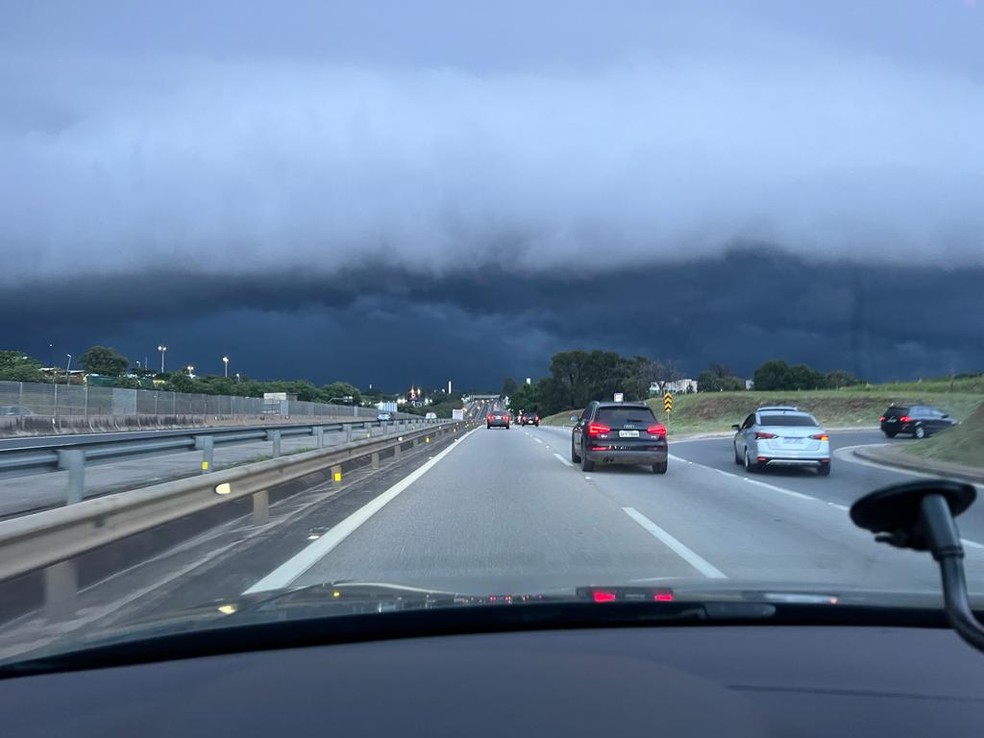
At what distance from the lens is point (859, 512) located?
2.61 m

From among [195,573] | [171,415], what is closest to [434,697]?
[195,573]

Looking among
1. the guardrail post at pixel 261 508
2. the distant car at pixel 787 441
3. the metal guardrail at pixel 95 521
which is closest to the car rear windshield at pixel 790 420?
the distant car at pixel 787 441

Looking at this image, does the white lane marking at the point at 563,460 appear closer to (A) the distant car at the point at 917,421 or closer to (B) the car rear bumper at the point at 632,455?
(B) the car rear bumper at the point at 632,455

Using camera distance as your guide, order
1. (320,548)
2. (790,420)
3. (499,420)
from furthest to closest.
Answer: (499,420) → (790,420) → (320,548)

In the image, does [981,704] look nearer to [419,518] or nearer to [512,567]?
[512,567]

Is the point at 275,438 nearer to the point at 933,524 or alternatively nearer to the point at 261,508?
the point at 261,508

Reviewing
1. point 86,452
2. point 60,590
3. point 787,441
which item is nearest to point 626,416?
point 787,441

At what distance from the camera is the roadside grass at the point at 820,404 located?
75.6 m

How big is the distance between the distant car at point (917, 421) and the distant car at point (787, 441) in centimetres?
1988

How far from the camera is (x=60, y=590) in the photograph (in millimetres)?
7258

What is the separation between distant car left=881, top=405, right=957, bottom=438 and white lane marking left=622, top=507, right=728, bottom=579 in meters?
30.2

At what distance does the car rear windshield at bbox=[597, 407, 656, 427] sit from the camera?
21.7 metres

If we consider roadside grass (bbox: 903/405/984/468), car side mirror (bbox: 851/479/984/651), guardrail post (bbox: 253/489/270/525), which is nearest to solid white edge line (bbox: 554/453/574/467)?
roadside grass (bbox: 903/405/984/468)

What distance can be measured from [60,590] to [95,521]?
0.85 m
